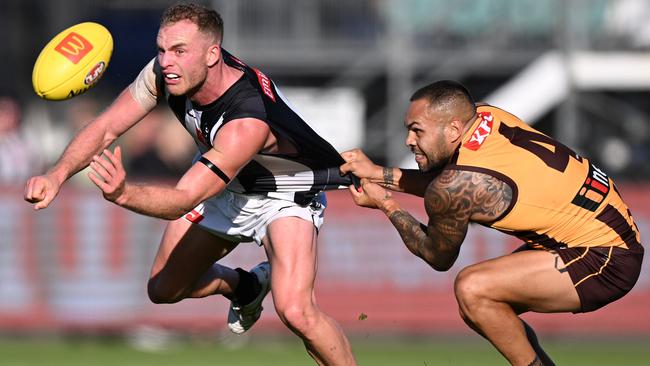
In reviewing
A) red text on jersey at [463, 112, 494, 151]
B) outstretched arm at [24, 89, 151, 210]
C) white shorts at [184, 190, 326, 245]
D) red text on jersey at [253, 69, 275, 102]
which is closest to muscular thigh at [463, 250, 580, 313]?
red text on jersey at [463, 112, 494, 151]

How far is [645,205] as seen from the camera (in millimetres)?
14094

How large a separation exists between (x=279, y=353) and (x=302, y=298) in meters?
5.09

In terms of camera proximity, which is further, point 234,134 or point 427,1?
point 427,1

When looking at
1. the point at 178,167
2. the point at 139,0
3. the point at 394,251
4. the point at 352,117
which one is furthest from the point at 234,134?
the point at 139,0

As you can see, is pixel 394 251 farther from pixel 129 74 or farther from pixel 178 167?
pixel 129 74

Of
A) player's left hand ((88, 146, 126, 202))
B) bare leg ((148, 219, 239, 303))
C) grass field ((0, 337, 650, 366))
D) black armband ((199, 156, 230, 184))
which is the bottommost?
grass field ((0, 337, 650, 366))

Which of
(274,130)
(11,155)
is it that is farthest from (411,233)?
(11,155)

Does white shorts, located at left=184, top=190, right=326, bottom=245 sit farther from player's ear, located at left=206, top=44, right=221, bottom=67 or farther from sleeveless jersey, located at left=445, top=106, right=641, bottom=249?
sleeveless jersey, located at left=445, top=106, right=641, bottom=249

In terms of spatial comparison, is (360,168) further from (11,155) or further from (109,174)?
(11,155)

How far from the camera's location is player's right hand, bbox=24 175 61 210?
728cm

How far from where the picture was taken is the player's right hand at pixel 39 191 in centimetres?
728

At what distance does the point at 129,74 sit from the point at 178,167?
6168mm

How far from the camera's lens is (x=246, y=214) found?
862 centimetres

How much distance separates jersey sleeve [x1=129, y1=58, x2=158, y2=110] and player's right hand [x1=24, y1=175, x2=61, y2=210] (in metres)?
1.18
